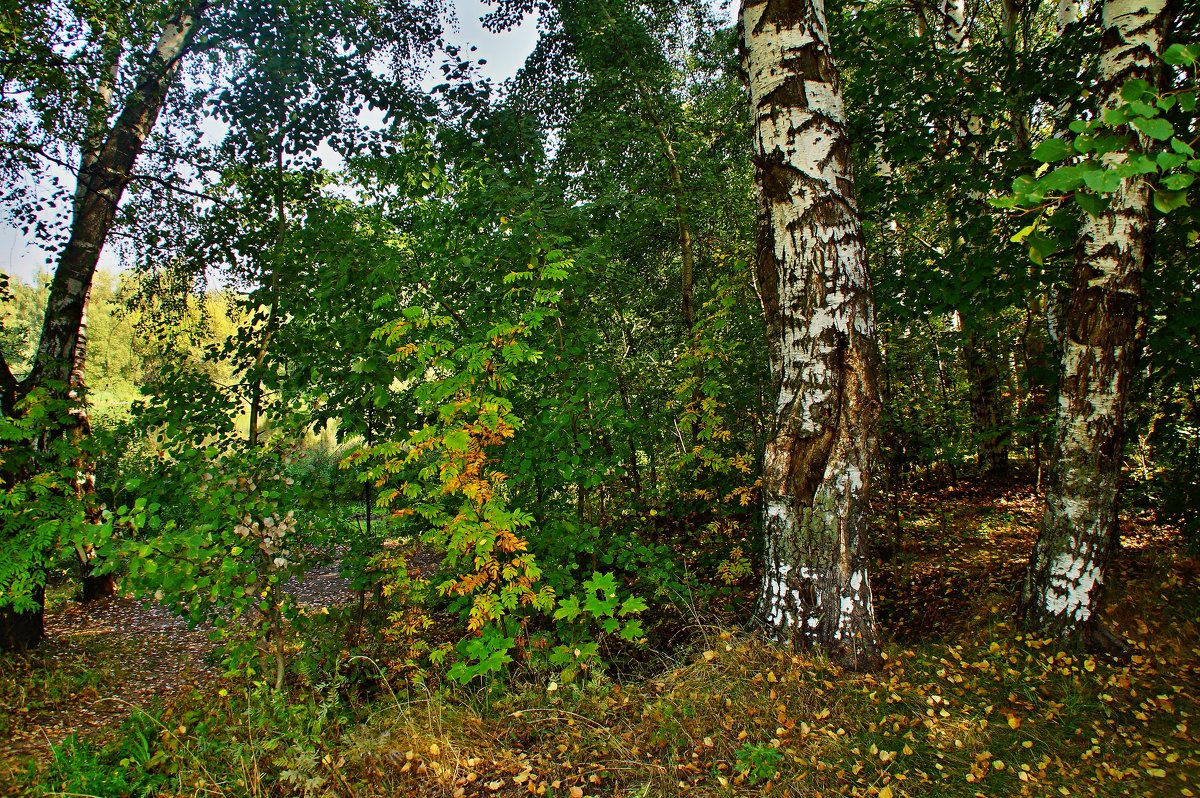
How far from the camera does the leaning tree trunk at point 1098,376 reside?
268cm

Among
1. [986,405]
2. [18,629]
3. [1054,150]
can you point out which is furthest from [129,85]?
[986,405]

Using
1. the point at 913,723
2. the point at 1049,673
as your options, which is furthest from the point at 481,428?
the point at 1049,673

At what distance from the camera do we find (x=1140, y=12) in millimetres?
2688

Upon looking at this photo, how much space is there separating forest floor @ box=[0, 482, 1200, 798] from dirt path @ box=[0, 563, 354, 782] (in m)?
0.58

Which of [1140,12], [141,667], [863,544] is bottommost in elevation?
[141,667]

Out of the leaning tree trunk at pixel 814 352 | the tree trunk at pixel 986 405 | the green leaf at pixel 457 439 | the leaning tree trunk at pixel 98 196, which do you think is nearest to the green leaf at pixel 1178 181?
the leaning tree trunk at pixel 814 352

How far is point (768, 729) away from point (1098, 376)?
2369 mm

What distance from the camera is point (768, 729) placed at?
95.4 inches

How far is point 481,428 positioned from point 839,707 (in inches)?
87.2

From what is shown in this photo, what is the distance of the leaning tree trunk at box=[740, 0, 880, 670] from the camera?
2.73 meters

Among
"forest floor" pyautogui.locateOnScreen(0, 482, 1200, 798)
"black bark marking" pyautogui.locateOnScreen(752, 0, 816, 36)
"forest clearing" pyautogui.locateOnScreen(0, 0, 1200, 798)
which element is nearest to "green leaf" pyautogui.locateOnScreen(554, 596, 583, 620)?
"forest clearing" pyautogui.locateOnScreen(0, 0, 1200, 798)

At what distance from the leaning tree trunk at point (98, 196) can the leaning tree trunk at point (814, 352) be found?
6013 millimetres

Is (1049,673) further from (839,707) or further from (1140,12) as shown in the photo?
(1140,12)

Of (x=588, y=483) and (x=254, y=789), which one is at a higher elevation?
(x=588, y=483)
